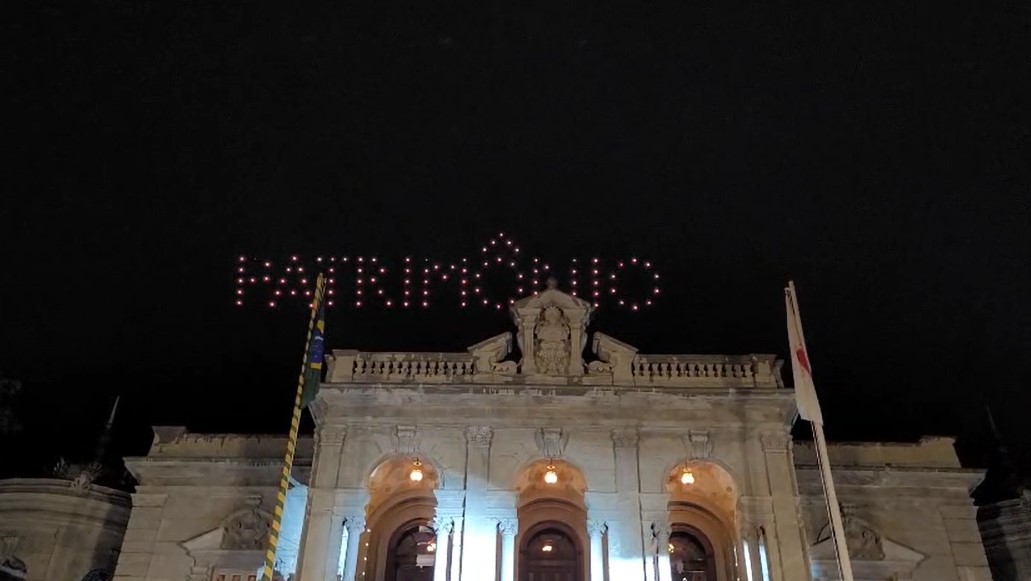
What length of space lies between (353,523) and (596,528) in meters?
7.13

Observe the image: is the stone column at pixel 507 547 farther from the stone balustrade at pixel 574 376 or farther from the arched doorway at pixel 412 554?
the arched doorway at pixel 412 554

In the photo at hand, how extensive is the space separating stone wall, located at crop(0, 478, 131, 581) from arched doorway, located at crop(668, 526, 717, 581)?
69.2 feet

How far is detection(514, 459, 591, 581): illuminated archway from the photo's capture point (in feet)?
89.7

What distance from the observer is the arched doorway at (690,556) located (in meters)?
29.0

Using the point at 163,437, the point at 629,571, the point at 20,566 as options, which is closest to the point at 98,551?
the point at 20,566

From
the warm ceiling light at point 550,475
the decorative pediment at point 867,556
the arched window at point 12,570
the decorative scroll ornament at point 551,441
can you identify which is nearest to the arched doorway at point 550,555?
the warm ceiling light at point 550,475

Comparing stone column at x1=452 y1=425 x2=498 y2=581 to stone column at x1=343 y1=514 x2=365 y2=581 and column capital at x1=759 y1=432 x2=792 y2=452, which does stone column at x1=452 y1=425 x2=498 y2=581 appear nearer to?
stone column at x1=343 y1=514 x2=365 y2=581

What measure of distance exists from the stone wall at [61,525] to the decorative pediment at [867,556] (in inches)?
1022

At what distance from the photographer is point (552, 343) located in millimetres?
27688

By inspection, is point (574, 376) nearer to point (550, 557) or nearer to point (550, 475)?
point (550, 475)

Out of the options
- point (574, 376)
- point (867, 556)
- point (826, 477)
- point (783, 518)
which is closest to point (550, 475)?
point (574, 376)

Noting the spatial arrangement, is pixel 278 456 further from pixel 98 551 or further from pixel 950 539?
pixel 950 539

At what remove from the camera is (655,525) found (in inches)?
952

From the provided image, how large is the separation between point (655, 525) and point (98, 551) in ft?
71.2
